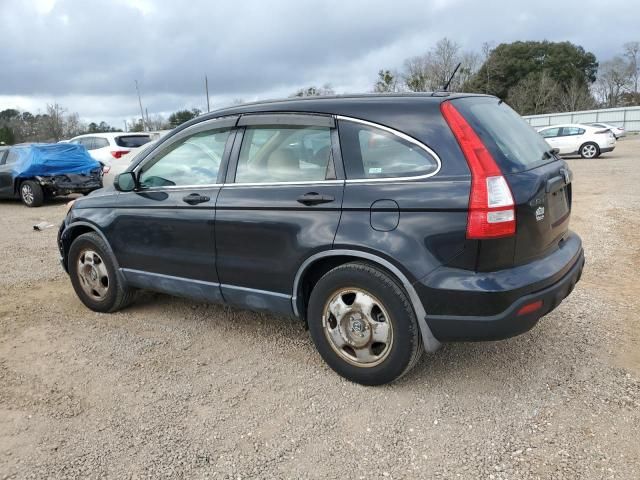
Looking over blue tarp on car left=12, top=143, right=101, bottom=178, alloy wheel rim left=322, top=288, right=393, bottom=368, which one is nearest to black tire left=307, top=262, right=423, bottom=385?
alloy wheel rim left=322, top=288, right=393, bottom=368

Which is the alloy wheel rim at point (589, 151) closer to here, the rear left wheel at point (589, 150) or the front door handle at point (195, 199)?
the rear left wheel at point (589, 150)

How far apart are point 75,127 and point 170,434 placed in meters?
64.5

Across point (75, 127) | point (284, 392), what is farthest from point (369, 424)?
point (75, 127)

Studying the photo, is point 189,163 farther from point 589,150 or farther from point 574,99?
point 574,99

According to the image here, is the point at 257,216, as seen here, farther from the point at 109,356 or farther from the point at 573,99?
the point at 573,99

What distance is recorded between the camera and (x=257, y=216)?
339 cm

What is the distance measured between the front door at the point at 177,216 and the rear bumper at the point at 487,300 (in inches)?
65.2

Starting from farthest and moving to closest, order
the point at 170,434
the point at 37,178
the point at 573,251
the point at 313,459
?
the point at 37,178
the point at 573,251
the point at 170,434
the point at 313,459

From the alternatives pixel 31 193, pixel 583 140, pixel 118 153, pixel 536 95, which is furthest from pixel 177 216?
pixel 536 95

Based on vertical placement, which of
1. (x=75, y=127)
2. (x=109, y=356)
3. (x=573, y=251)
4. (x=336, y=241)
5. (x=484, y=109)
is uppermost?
(x=75, y=127)

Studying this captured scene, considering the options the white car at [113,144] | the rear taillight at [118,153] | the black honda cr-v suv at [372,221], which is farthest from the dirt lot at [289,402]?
the white car at [113,144]

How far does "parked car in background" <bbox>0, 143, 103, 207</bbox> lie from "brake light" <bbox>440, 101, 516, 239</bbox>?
36.9 ft

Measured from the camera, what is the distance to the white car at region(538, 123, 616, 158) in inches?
813

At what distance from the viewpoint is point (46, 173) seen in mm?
11797
